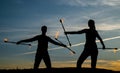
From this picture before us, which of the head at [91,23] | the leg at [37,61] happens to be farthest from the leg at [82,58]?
the leg at [37,61]

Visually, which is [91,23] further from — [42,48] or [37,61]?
[37,61]

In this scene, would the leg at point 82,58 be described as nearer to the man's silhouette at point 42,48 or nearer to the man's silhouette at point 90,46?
the man's silhouette at point 90,46

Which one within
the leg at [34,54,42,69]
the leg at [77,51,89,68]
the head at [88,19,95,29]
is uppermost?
the head at [88,19,95,29]

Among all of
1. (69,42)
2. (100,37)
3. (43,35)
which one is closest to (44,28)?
(43,35)

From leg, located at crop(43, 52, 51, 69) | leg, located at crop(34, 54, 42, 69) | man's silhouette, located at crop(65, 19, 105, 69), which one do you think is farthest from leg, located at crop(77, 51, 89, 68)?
A: leg, located at crop(34, 54, 42, 69)

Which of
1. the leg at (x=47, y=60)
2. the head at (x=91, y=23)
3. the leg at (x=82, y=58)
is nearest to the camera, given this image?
the leg at (x=82, y=58)

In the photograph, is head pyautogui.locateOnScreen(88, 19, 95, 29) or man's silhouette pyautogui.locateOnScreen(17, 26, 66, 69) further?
man's silhouette pyautogui.locateOnScreen(17, 26, 66, 69)

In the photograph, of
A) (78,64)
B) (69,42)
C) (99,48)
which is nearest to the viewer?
(78,64)

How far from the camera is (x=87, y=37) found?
13.6 meters

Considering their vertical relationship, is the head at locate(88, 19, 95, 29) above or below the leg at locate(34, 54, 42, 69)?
above

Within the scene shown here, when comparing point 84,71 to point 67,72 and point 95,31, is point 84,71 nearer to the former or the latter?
point 67,72

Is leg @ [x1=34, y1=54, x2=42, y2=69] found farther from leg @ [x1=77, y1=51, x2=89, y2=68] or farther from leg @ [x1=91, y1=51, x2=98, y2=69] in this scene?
leg @ [x1=91, y1=51, x2=98, y2=69]

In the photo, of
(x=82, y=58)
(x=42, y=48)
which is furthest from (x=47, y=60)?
(x=82, y=58)

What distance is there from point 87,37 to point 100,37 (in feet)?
2.88
